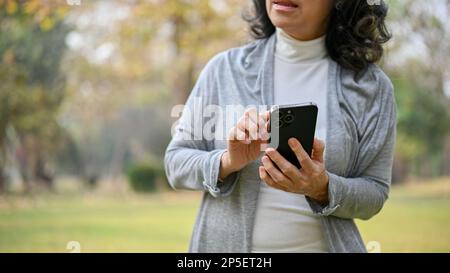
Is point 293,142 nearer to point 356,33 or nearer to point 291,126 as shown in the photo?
point 291,126

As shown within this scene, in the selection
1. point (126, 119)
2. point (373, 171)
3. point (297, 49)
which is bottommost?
point (373, 171)

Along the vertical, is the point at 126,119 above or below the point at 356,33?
above

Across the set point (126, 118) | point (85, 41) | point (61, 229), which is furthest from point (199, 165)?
point (126, 118)

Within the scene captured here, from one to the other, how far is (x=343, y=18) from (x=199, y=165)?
39 centimetres

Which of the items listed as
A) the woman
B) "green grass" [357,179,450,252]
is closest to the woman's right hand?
the woman

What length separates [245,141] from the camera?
79 cm

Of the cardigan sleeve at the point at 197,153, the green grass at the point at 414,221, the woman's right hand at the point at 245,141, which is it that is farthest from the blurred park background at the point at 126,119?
the woman's right hand at the point at 245,141

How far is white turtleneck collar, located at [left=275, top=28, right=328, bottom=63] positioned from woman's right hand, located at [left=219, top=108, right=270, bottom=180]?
24cm

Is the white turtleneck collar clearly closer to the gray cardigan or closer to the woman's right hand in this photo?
the gray cardigan

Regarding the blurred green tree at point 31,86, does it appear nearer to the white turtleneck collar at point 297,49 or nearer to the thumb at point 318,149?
the white turtleneck collar at point 297,49

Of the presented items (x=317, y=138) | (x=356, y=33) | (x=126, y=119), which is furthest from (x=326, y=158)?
(x=126, y=119)

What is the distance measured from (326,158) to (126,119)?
5.58m

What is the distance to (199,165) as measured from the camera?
2.92ft
